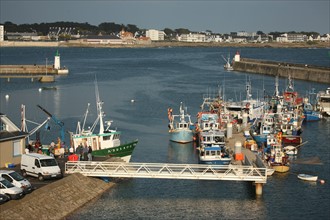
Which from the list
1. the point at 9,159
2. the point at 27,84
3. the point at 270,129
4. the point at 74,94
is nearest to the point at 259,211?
the point at 9,159

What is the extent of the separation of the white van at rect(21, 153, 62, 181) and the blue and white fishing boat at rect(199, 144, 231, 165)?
10.1 metres

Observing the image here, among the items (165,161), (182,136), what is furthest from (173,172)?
(182,136)

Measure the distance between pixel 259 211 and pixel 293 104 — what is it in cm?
3396

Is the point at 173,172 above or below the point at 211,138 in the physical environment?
below

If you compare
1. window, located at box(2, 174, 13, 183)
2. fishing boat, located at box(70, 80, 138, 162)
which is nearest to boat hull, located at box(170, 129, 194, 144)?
fishing boat, located at box(70, 80, 138, 162)

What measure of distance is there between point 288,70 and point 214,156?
79941 millimetres

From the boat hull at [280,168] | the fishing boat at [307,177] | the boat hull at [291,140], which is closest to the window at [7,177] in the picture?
the boat hull at [280,168]

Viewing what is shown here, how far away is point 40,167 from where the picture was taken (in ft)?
102

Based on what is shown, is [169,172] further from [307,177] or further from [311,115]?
[311,115]

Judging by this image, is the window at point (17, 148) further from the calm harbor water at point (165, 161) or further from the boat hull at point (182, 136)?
the boat hull at point (182, 136)

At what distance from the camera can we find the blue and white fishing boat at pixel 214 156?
38500mm

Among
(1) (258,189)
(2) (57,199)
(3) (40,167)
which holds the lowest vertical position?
(1) (258,189)

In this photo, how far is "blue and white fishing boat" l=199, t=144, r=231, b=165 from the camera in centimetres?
3850

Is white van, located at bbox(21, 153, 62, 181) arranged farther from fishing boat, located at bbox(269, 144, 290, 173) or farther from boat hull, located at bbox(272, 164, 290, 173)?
fishing boat, located at bbox(269, 144, 290, 173)
